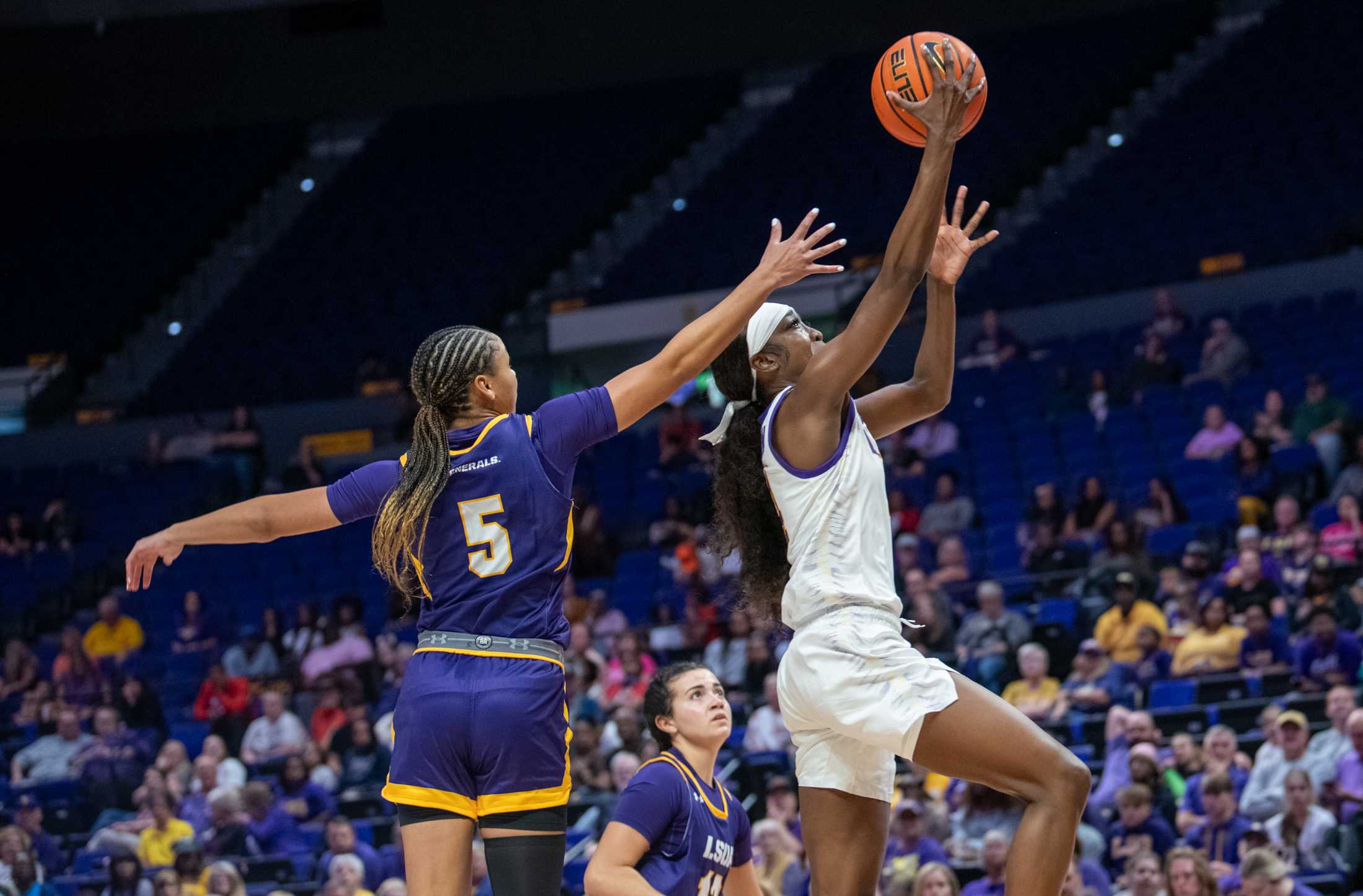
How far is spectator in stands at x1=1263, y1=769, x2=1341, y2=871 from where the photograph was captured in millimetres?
7461

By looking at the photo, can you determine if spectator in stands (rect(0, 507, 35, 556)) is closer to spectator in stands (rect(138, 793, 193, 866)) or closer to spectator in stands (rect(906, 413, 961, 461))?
spectator in stands (rect(138, 793, 193, 866))

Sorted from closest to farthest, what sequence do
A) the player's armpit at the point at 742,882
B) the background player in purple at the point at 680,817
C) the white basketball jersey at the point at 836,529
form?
1. the white basketball jersey at the point at 836,529
2. the background player in purple at the point at 680,817
3. the player's armpit at the point at 742,882

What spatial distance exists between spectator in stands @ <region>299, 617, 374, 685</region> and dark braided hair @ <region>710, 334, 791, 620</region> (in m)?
8.16

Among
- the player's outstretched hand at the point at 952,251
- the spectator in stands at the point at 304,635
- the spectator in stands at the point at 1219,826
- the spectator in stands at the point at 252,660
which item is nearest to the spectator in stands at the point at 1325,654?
the spectator in stands at the point at 1219,826

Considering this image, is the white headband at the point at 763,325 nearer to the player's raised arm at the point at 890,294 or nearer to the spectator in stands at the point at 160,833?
the player's raised arm at the point at 890,294

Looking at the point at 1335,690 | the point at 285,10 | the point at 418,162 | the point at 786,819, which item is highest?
the point at 285,10

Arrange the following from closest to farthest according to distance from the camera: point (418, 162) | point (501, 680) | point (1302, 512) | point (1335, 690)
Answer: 1. point (501, 680)
2. point (1335, 690)
3. point (1302, 512)
4. point (418, 162)

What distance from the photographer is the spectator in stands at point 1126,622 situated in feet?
32.2

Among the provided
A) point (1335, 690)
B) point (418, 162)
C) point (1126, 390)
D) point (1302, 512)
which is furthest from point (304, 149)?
point (1335, 690)

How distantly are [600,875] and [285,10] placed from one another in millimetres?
17341

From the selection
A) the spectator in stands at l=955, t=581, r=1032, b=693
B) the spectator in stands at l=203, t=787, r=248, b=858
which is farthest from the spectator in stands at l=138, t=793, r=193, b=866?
the spectator in stands at l=955, t=581, r=1032, b=693

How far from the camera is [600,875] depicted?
4.41 m

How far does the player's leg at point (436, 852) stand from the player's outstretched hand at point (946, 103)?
2.05 metres

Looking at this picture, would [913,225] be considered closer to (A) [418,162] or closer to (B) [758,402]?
(B) [758,402]
